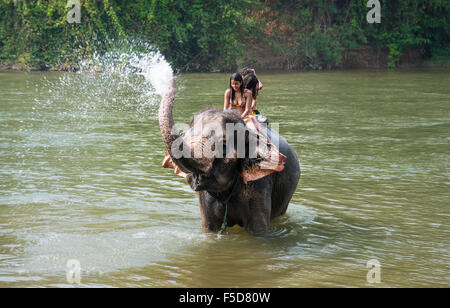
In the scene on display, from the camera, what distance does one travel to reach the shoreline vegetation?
30.8 m

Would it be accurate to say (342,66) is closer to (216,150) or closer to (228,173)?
(228,173)

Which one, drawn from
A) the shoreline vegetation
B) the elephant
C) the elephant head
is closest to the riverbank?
the shoreline vegetation

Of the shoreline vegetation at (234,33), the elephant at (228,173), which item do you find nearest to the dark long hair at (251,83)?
the elephant at (228,173)

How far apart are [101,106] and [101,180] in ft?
31.3

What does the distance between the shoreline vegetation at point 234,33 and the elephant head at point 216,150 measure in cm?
2382

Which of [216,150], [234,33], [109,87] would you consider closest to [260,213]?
[216,150]

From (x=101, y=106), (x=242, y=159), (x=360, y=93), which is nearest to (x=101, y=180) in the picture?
(x=242, y=159)

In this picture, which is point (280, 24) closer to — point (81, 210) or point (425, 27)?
point (425, 27)

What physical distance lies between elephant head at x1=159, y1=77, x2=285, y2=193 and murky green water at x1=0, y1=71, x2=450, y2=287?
86 centimetres

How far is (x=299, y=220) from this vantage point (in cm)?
780

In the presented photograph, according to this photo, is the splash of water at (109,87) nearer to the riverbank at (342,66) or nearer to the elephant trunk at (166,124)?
the riverbank at (342,66)

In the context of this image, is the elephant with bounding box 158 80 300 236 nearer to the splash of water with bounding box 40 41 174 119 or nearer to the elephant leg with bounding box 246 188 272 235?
the elephant leg with bounding box 246 188 272 235

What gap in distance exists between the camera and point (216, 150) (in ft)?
18.3

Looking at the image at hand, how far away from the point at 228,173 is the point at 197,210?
2365 millimetres
